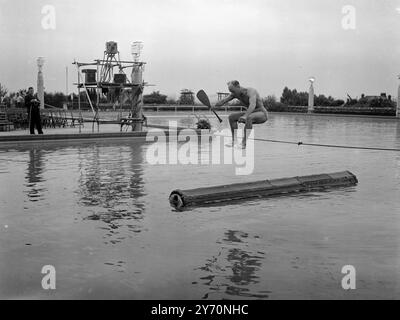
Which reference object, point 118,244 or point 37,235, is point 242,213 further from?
point 37,235

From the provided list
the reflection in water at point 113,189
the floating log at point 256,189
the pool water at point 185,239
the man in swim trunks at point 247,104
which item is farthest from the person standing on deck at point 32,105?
the floating log at point 256,189

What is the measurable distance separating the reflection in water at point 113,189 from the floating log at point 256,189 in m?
0.66

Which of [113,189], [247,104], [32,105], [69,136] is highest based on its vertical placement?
[32,105]

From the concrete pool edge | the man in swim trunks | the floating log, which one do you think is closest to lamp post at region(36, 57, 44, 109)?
the concrete pool edge

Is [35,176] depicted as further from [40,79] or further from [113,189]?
[40,79]

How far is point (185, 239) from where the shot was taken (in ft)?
19.3

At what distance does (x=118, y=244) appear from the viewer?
5.59 m

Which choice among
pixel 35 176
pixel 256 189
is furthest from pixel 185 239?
pixel 35 176

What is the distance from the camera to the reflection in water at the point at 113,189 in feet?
22.2

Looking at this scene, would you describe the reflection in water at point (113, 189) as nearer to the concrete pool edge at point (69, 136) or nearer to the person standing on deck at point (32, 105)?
the concrete pool edge at point (69, 136)

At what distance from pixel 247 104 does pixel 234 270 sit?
655cm

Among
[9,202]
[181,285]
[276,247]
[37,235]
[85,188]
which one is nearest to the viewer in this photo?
[181,285]
